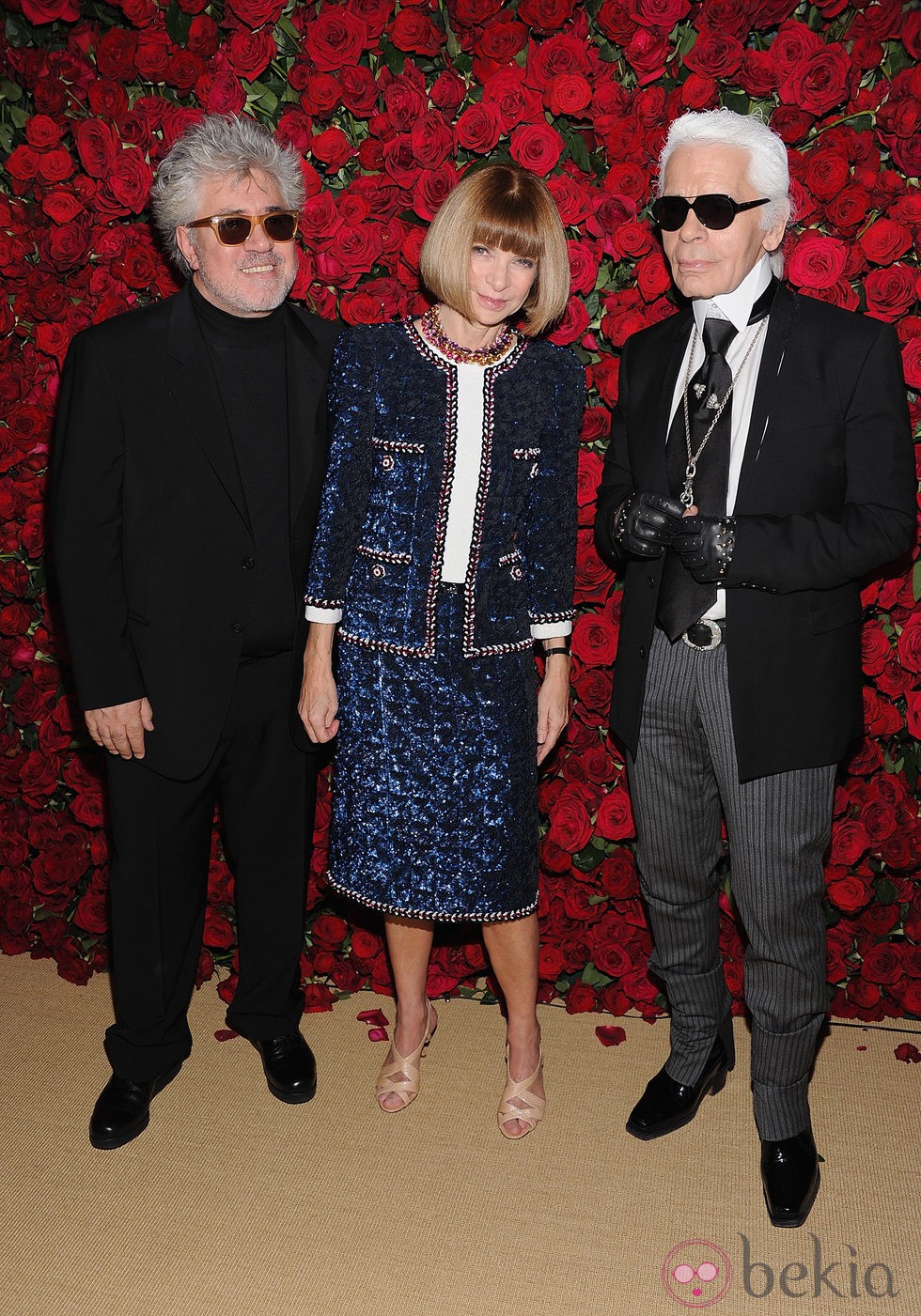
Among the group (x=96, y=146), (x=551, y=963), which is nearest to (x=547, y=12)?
(x=96, y=146)

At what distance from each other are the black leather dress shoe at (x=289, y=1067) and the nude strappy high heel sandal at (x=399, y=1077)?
179mm

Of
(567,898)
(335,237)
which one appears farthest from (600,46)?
(567,898)

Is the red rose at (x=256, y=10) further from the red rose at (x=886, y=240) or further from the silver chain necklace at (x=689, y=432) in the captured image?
the red rose at (x=886, y=240)

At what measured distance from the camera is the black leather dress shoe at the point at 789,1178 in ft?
8.83

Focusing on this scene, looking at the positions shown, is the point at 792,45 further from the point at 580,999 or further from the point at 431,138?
the point at 580,999

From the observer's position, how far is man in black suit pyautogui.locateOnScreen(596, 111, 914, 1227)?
2.44m

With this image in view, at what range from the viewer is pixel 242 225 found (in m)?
2.65

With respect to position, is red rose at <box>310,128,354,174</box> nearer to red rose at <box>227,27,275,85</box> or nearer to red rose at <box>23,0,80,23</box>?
red rose at <box>227,27,275,85</box>

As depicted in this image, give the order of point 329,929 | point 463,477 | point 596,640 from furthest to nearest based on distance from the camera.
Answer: point 329,929, point 596,640, point 463,477

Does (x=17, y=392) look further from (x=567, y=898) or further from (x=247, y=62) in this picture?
A: (x=567, y=898)

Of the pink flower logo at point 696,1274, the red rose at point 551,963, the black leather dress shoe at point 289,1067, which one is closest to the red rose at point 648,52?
the red rose at point 551,963

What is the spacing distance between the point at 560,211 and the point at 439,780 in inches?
54.7

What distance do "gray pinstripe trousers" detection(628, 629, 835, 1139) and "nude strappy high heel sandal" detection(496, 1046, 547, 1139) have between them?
0.45 meters

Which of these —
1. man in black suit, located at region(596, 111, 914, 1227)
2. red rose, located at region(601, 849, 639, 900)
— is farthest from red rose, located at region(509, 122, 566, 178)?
red rose, located at region(601, 849, 639, 900)
